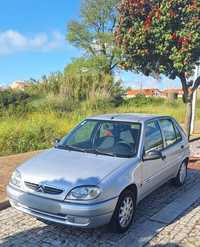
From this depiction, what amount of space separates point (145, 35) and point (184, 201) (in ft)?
16.6

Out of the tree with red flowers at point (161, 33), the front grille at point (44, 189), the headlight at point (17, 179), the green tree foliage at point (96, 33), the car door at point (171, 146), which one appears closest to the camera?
the front grille at point (44, 189)

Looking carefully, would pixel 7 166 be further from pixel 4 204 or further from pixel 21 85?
pixel 21 85

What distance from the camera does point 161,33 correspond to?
8.64m

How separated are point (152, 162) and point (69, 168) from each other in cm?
145

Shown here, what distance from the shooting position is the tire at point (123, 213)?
406cm

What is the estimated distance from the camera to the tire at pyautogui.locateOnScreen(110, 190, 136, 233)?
4062 millimetres

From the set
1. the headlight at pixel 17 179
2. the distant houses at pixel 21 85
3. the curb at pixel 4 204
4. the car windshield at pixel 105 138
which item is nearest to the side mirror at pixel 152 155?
the car windshield at pixel 105 138

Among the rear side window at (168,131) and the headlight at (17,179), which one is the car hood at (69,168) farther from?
the rear side window at (168,131)

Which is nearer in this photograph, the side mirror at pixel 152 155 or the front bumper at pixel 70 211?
the front bumper at pixel 70 211

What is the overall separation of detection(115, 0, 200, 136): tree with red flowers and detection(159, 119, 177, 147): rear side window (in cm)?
310

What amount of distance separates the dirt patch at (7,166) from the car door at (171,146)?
115 inches

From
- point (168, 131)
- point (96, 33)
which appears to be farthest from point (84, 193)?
point (96, 33)

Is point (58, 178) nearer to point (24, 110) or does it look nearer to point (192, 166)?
point (192, 166)

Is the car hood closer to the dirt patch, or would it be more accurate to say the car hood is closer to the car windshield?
the car windshield
